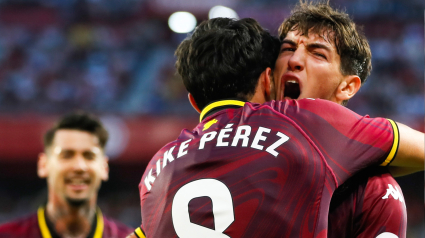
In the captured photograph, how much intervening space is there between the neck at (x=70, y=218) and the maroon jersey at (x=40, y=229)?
0.05 m

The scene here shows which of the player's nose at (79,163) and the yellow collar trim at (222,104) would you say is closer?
the yellow collar trim at (222,104)

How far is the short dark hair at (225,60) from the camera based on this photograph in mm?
2059

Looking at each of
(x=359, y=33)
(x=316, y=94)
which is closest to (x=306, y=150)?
(x=316, y=94)

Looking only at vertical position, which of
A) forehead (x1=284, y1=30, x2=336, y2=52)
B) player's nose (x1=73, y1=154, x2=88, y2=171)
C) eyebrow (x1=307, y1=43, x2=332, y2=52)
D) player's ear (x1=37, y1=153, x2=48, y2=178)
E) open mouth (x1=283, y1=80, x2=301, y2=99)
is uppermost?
forehead (x1=284, y1=30, x2=336, y2=52)

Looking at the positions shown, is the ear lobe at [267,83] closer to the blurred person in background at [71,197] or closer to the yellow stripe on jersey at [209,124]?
the yellow stripe on jersey at [209,124]

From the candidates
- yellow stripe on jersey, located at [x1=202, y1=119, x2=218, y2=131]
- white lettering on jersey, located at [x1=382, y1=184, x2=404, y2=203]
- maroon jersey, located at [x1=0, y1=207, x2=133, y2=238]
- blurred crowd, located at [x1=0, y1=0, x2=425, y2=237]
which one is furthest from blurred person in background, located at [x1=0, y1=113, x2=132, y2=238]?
blurred crowd, located at [x1=0, y1=0, x2=425, y2=237]

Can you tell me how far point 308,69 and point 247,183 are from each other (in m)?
0.73

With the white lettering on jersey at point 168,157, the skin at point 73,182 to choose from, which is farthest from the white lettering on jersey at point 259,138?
the skin at point 73,182

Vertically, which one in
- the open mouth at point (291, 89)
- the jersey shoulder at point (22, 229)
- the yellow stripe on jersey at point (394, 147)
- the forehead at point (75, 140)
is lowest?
the jersey shoulder at point (22, 229)

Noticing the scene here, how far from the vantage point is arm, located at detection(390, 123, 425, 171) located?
196 cm

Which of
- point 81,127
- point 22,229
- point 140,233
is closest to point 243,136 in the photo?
point 140,233

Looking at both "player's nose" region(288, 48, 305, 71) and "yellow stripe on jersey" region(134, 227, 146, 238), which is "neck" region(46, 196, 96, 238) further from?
"player's nose" region(288, 48, 305, 71)

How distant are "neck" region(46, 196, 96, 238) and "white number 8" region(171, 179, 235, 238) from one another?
253 centimetres

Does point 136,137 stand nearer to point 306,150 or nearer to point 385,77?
point 385,77
